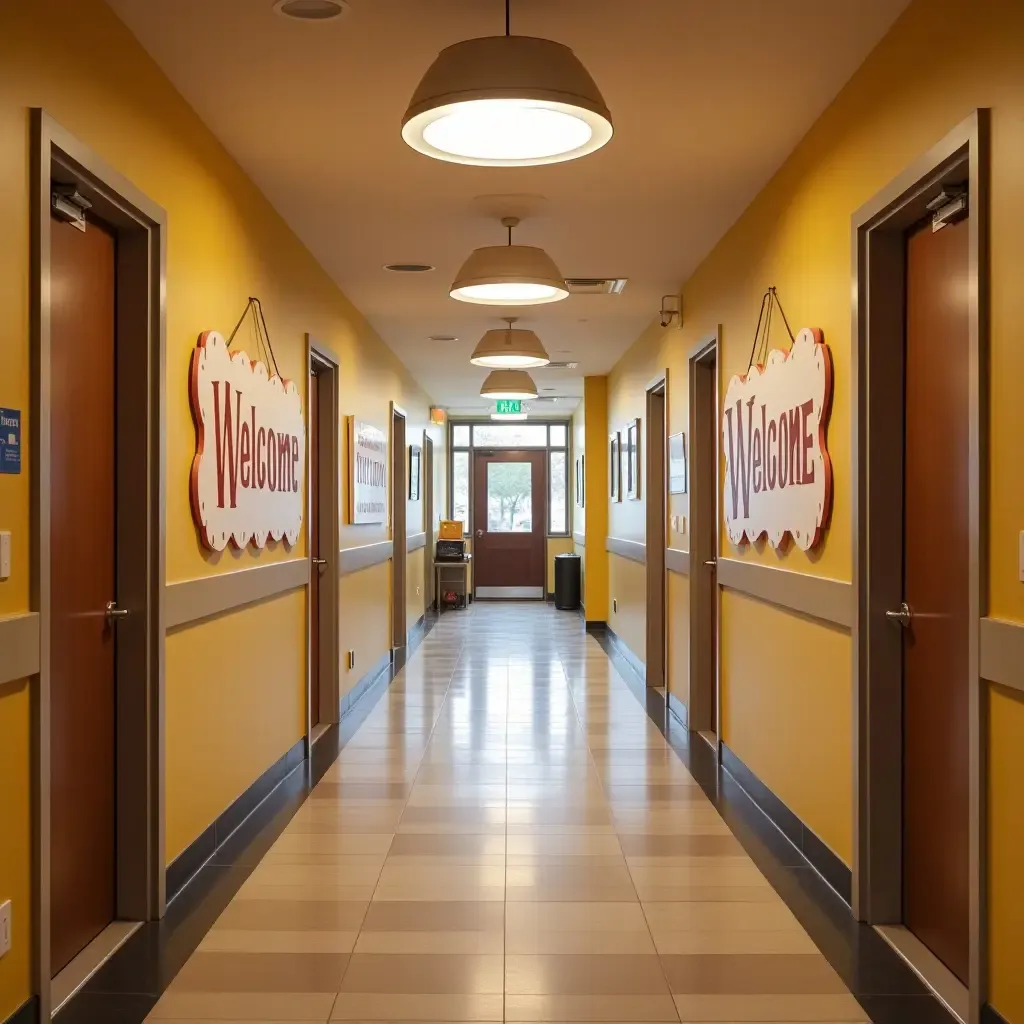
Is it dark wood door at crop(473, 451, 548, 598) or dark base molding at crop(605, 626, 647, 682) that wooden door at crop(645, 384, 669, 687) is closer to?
dark base molding at crop(605, 626, 647, 682)

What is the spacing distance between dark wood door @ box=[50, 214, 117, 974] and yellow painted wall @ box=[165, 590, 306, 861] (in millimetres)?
332

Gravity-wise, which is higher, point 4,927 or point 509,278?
point 509,278

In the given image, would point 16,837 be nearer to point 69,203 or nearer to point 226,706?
point 69,203

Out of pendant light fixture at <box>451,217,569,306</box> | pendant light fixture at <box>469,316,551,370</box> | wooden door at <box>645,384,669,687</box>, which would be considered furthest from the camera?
wooden door at <box>645,384,669,687</box>

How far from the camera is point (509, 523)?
57.1 ft

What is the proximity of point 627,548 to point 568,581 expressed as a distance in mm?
5190

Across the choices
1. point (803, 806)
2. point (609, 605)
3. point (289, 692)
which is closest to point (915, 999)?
point (803, 806)

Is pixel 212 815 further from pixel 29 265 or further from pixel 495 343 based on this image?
pixel 495 343

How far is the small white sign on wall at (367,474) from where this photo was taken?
7.68 metres

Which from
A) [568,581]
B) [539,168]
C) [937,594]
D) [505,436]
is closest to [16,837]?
[937,594]

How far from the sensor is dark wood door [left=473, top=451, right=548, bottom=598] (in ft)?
57.0

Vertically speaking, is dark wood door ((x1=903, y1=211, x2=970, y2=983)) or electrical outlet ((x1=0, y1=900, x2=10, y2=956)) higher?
dark wood door ((x1=903, y1=211, x2=970, y2=983))

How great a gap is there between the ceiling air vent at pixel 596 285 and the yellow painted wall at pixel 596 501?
4.99 m

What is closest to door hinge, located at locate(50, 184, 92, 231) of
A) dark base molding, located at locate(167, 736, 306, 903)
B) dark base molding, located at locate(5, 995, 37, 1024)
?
dark base molding, located at locate(5, 995, 37, 1024)
